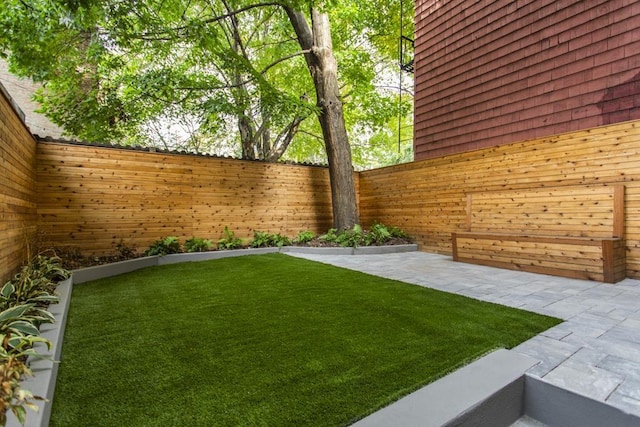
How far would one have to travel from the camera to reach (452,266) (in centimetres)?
480

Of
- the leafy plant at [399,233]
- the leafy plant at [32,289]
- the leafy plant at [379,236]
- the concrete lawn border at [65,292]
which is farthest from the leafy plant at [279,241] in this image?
the leafy plant at [32,289]

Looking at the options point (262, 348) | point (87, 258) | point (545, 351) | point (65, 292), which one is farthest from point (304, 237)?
point (545, 351)

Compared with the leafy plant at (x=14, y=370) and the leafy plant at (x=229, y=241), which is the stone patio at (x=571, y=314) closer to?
the leafy plant at (x=229, y=241)

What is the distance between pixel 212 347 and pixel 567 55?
20.2 feet

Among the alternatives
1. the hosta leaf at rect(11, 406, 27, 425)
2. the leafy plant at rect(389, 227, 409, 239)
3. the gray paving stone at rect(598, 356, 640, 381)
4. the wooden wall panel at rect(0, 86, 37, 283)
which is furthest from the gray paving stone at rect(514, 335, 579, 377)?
the leafy plant at rect(389, 227, 409, 239)

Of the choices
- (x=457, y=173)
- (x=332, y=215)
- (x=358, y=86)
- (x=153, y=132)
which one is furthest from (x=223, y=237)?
(x=153, y=132)

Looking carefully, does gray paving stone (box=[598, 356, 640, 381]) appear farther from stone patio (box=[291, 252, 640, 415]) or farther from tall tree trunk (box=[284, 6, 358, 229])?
tall tree trunk (box=[284, 6, 358, 229])

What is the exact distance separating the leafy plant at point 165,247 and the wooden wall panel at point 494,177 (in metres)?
4.56

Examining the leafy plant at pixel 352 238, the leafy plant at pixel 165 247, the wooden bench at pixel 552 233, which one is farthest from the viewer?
the leafy plant at pixel 352 238

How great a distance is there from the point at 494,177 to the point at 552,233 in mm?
1306

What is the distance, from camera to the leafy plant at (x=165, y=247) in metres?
5.21

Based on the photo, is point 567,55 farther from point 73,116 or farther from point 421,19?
point 73,116

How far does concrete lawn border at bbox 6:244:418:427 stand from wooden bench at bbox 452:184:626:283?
69.6 inches

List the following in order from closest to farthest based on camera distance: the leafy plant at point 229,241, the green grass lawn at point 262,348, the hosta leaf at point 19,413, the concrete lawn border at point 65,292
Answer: the hosta leaf at point 19,413 < the concrete lawn border at point 65,292 < the green grass lawn at point 262,348 < the leafy plant at point 229,241
